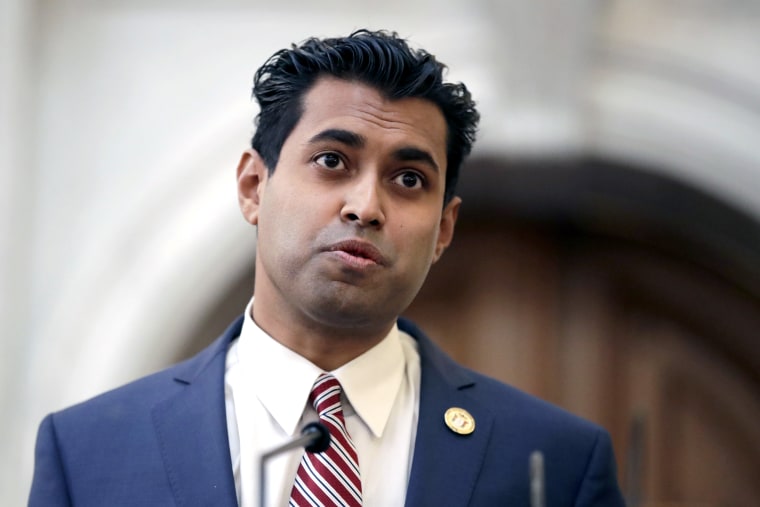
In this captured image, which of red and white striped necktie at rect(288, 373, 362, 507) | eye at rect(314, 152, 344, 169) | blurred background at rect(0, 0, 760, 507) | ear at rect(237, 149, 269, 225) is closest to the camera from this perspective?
red and white striped necktie at rect(288, 373, 362, 507)

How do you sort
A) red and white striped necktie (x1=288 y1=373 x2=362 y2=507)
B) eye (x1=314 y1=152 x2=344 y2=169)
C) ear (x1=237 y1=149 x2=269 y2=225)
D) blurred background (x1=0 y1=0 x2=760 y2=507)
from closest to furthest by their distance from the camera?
red and white striped necktie (x1=288 y1=373 x2=362 y2=507) < eye (x1=314 y1=152 x2=344 y2=169) < ear (x1=237 y1=149 x2=269 y2=225) < blurred background (x1=0 y1=0 x2=760 y2=507)

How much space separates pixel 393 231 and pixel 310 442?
366 mm

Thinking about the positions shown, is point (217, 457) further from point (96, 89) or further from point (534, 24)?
point (96, 89)

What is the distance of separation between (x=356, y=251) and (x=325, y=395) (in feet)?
0.67

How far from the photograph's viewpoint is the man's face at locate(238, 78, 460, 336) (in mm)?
1568

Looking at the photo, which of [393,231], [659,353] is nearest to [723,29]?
[659,353]

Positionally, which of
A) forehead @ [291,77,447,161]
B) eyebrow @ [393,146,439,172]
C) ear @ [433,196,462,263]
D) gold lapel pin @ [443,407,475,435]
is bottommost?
gold lapel pin @ [443,407,475,435]

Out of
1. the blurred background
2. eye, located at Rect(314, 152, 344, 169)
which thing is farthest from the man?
the blurred background

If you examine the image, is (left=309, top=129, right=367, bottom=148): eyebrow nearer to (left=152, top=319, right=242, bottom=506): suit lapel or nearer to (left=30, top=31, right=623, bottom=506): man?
(left=30, top=31, right=623, bottom=506): man

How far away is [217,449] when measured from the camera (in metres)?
Answer: 1.57

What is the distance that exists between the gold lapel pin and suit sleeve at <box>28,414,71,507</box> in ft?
1.58

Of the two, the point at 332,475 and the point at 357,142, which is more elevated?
the point at 357,142

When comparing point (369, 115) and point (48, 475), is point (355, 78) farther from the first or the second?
point (48, 475)

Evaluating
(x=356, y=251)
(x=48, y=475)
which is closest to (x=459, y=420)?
(x=356, y=251)
